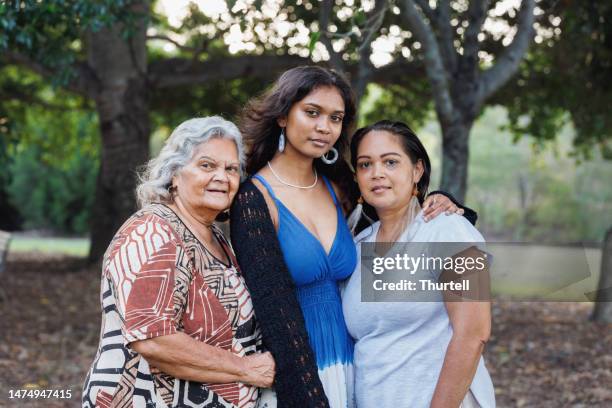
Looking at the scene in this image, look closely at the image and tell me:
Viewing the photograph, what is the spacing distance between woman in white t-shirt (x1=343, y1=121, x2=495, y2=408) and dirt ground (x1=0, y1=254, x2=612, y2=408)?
3117 mm

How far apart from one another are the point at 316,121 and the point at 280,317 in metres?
0.93

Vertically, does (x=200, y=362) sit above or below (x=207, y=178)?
below

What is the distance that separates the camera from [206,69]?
37.9 ft

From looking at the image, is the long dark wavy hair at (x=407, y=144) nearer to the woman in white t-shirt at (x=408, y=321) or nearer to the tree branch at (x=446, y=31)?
the woman in white t-shirt at (x=408, y=321)

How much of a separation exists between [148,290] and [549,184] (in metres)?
27.4

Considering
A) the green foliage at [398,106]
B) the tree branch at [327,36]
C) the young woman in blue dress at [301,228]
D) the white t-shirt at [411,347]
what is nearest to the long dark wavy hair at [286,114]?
the young woman in blue dress at [301,228]

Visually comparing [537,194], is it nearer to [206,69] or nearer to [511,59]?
[206,69]

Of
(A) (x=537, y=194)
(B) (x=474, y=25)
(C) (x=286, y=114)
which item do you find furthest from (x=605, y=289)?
(A) (x=537, y=194)

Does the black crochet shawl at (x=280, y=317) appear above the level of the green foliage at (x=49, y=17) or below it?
below

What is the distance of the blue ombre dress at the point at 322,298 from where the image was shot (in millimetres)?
2922

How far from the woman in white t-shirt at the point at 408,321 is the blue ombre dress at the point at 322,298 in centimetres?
6

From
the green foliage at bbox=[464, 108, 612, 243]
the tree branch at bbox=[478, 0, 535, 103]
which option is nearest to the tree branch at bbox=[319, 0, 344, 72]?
the tree branch at bbox=[478, 0, 535, 103]

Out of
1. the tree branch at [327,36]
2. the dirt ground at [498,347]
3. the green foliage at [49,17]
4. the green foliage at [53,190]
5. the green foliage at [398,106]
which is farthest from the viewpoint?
the green foliage at [53,190]

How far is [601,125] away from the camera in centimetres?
1074
